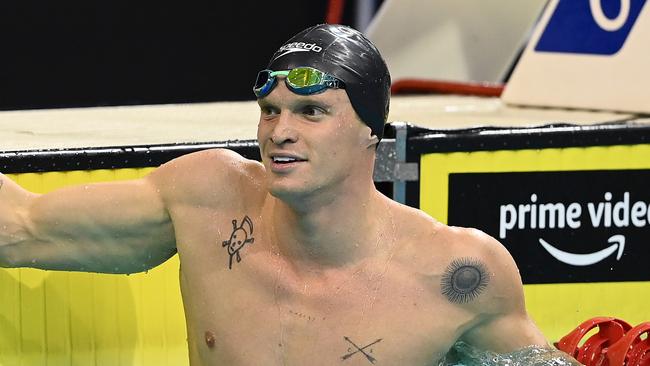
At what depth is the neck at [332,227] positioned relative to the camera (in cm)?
295

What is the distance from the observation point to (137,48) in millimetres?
6422

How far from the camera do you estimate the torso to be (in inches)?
121

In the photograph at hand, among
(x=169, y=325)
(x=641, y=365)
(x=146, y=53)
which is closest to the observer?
(x=641, y=365)

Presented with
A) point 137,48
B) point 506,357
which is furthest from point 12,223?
point 137,48

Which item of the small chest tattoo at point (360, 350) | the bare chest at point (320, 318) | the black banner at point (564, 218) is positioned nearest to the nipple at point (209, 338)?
the bare chest at point (320, 318)

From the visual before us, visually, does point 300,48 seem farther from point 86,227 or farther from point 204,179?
→ point 86,227

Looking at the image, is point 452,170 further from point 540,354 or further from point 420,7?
point 420,7

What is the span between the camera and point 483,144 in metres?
4.13

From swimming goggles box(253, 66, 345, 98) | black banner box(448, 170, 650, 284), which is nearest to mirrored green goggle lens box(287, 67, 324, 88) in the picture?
swimming goggles box(253, 66, 345, 98)

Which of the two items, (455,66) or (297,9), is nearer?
(455,66)

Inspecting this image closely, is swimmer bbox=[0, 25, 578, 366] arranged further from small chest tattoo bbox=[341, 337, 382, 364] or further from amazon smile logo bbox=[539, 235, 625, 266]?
amazon smile logo bbox=[539, 235, 625, 266]

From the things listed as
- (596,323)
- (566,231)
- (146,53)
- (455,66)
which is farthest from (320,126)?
(146,53)

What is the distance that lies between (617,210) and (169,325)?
4.55 ft

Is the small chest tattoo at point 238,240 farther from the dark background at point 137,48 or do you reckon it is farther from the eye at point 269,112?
the dark background at point 137,48
